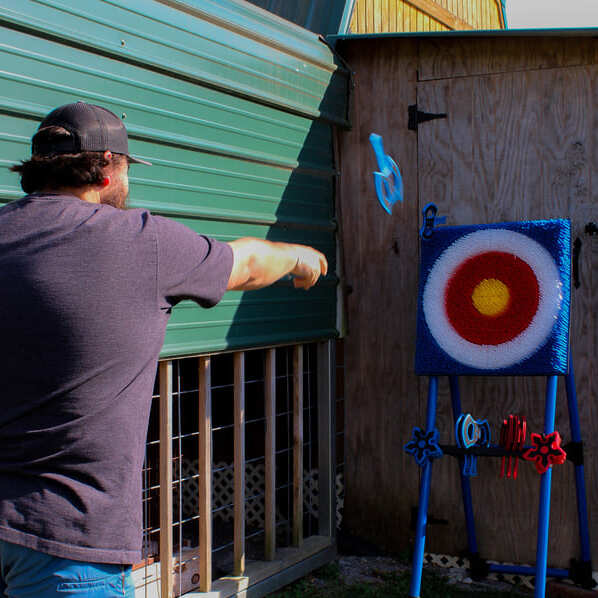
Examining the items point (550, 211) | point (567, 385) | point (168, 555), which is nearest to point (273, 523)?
point (168, 555)

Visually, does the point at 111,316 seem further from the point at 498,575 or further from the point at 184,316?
the point at 498,575

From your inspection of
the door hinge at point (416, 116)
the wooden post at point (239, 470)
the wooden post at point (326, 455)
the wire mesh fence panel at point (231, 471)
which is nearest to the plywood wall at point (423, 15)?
the door hinge at point (416, 116)

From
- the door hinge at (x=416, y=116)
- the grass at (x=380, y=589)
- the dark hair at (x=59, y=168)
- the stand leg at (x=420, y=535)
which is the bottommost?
the grass at (x=380, y=589)

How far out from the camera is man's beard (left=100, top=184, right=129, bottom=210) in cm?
186

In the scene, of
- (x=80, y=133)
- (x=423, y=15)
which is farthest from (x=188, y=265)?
(x=423, y=15)

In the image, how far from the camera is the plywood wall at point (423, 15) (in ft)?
17.3

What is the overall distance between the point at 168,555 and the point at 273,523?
0.71m

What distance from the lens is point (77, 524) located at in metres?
1.66

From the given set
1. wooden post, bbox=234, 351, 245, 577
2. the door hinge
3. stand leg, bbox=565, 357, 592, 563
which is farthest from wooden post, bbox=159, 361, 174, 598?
the door hinge

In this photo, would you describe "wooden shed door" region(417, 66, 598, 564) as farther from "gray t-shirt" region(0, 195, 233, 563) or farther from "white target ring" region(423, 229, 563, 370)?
"gray t-shirt" region(0, 195, 233, 563)

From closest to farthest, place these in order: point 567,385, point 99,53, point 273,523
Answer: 1. point 99,53
2. point 567,385
3. point 273,523

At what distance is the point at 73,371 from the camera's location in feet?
5.39

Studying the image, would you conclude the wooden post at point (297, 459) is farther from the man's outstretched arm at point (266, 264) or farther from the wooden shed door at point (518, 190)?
the man's outstretched arm at point (266, 264)

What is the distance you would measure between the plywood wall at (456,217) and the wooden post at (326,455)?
0.66 feet
